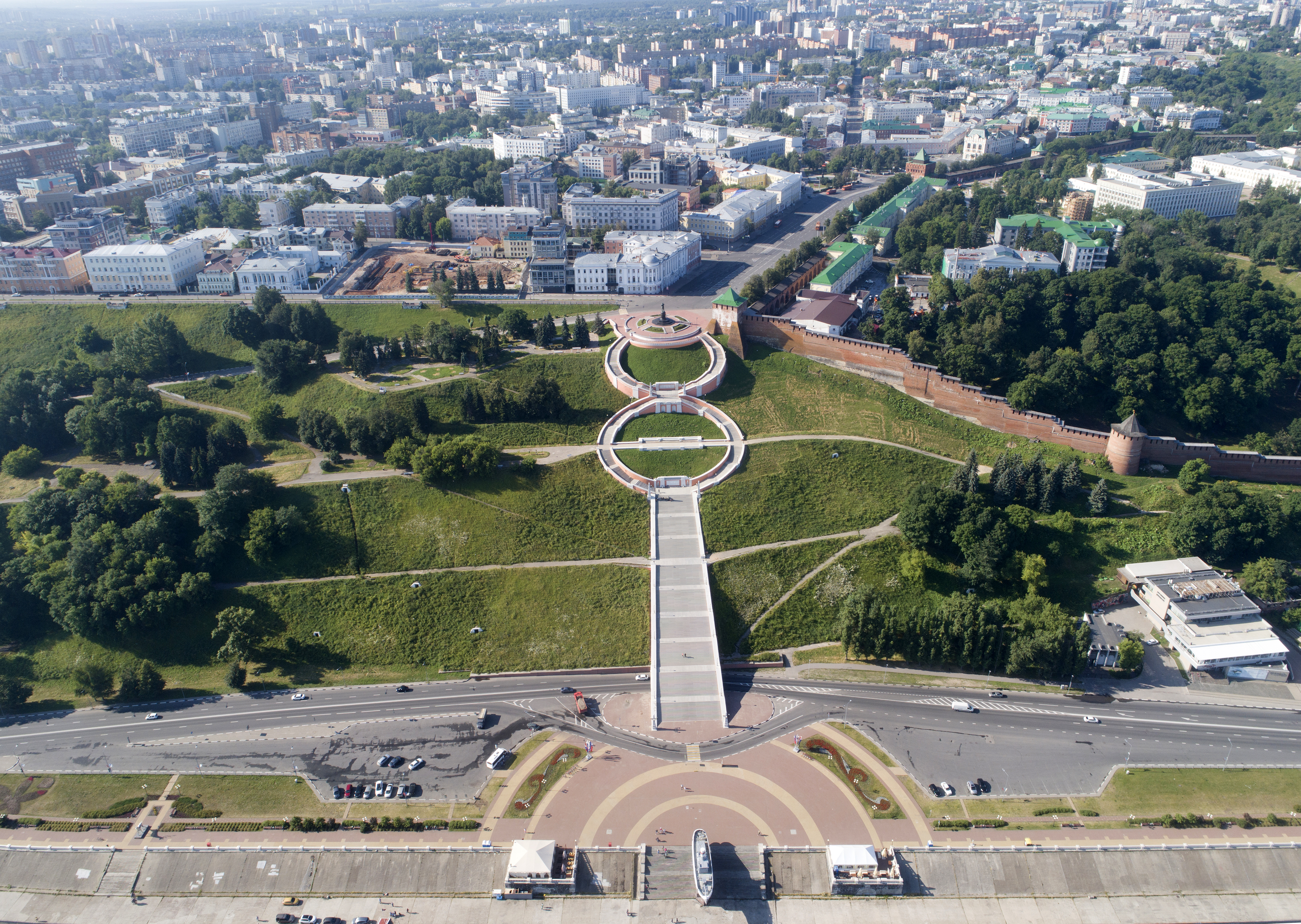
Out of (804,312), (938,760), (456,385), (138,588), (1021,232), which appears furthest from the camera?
(1021,232)

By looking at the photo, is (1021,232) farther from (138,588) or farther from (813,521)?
(138,588)

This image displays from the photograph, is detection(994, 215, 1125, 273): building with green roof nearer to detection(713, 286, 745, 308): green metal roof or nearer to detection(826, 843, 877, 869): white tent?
detection(713, 286, 745, 308): green metal roof

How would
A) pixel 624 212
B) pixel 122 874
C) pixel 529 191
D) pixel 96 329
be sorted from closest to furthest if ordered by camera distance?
1. pixel 122 874
2. pixel 96 329
3. pixel 624 212
4. pixel 529 191

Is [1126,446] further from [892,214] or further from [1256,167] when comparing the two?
[1256,167]

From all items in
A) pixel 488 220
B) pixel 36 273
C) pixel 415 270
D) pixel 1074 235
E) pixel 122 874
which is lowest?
pixel 122 874

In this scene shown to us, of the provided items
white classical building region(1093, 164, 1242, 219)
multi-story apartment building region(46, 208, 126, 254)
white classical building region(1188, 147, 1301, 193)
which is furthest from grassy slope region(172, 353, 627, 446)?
white classical building region(1188, 147, 1301, 193)

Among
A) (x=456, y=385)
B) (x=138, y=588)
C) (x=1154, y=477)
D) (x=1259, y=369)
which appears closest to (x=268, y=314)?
(x=456, y=385)

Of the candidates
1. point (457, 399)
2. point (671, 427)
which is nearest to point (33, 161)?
point (457, 399)

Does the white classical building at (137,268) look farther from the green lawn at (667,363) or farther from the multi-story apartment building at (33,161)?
the multi-story apartment building at (33,161)

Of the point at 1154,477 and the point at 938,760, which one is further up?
the point at 1154,477
